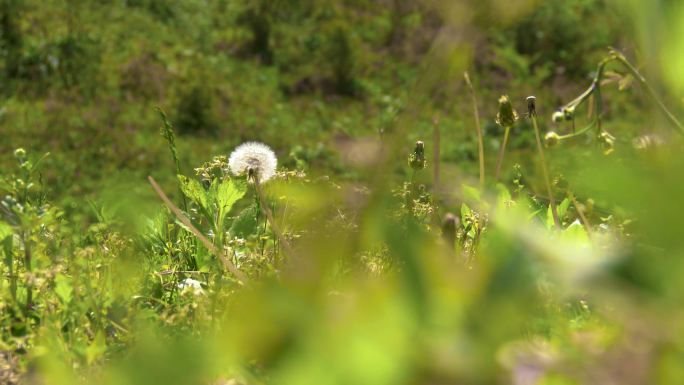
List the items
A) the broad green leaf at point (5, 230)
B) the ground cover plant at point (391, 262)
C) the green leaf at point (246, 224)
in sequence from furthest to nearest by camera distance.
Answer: the green leaf at point (246, 224)
the broad green leaf at point (5, 230)
the ground cover plant at point (391, 262)

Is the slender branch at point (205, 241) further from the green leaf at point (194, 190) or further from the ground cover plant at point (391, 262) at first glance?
the green leaf at point (194, 190)

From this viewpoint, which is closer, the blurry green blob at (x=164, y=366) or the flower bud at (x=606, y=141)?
the blurry green blob at (x=164, y=366)

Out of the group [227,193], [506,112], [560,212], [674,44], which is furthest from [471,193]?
[674,44]

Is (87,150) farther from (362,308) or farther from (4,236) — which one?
(362,308)

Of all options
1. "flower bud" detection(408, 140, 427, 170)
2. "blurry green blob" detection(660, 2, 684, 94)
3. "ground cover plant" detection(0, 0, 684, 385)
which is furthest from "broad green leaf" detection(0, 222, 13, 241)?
"blurry green blob" detection(660, 2, 684, 94)

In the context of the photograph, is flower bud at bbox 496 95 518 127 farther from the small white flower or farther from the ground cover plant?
the small white flower

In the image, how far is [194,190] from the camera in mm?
1479

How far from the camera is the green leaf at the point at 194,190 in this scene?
1469 mm

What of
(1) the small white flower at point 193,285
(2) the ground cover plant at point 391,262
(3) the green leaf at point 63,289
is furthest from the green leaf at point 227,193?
(3) the green leaf at point 63,289

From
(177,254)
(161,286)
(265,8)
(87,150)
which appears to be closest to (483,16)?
(161,286)

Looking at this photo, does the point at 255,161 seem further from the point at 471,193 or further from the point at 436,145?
the point at 436,145

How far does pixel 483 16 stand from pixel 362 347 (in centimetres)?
17

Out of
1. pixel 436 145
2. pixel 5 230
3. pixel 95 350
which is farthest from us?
pixel 5 230

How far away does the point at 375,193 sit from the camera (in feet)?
1.67
